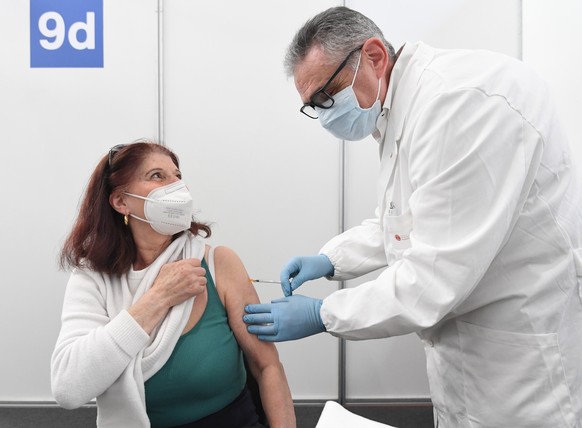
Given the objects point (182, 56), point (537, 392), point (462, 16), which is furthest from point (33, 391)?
point (462, 16)

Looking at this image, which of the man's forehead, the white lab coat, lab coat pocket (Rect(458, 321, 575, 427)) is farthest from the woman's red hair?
lab coat pocket (Rect(458, 321, 575, 427))

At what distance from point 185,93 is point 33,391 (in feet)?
5.84

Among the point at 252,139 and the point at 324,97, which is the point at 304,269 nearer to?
the point at 324,97

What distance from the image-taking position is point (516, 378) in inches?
41.8

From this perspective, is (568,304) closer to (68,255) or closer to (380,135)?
(380,135)

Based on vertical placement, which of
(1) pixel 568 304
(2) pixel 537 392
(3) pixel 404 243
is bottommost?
(2) pixel 537 392

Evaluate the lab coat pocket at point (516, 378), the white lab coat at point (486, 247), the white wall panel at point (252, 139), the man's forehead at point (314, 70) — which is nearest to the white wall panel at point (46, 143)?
the white wall panel at point (252, 139)

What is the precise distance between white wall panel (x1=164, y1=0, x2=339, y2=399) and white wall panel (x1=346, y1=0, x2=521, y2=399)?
0.11m

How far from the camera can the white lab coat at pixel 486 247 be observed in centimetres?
95

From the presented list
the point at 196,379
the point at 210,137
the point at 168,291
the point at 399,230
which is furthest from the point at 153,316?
the point at 210,137

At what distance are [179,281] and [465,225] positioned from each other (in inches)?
31.1

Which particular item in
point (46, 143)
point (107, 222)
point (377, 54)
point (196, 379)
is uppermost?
point (377, 54)

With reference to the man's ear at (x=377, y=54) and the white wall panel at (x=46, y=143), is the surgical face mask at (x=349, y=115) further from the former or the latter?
the white wall panel at (x=46, y=143)

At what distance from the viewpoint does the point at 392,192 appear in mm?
1249
